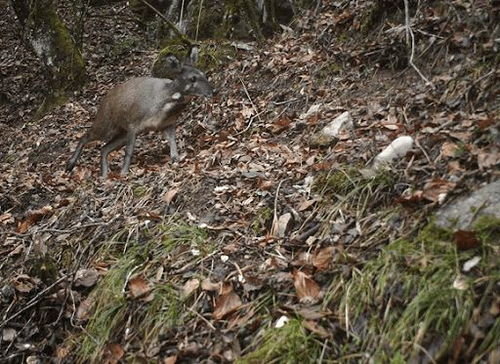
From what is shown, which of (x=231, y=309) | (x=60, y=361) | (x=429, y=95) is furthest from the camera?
(x=429, y=95)

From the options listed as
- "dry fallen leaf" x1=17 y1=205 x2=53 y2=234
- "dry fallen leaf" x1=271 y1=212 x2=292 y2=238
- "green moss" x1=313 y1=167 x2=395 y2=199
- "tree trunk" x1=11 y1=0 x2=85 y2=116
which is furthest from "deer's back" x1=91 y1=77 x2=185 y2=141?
"dry fallen leaf" x1=271 y1=212 x2=292 y2=238

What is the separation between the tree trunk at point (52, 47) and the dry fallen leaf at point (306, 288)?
808 centimetres

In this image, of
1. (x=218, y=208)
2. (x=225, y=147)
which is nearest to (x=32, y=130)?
(x=225, y=147)

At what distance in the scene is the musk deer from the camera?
7848 millimetres

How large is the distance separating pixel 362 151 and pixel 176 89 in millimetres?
3703

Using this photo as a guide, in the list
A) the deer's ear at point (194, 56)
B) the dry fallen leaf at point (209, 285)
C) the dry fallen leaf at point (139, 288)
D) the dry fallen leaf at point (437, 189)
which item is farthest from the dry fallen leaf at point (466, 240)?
the deer's ear at point (194, 56)

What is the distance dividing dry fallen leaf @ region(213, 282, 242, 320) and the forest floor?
1cm

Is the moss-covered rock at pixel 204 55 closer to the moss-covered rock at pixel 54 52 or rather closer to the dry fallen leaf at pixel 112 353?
the moss-covered rock at pixel 54 52

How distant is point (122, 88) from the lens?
8.16 metres

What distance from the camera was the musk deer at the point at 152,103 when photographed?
785cm

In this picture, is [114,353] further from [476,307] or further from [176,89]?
[176,89]

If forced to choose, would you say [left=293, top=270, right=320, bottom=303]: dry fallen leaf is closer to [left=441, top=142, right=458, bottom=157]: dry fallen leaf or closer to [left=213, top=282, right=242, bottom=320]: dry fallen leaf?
[left=213, top=282, right=242, bottom=320]: dry fallen leaf

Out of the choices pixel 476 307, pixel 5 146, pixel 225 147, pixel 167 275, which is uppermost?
pixel 476 307

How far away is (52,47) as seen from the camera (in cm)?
1062
